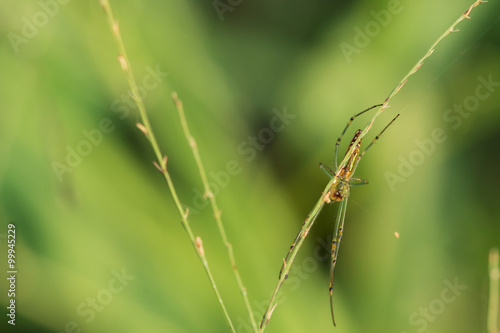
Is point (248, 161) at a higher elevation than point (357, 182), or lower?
higher

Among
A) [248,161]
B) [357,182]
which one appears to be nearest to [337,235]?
[357,182]

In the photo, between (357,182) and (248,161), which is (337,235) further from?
(248,161)

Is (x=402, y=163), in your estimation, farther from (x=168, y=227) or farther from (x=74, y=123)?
(x=74, y=123)

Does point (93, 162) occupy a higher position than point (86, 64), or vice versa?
point (86, 64)

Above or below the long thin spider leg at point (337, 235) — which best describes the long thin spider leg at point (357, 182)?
above

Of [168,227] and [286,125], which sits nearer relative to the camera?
[168,227]

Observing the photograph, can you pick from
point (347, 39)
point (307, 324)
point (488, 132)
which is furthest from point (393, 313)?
point (347, 39)

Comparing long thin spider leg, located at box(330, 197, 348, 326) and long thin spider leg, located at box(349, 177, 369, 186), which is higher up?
long thin spider leg, located at box(349, 177, 369, 186)

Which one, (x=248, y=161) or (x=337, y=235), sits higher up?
(x=248, y=161)
